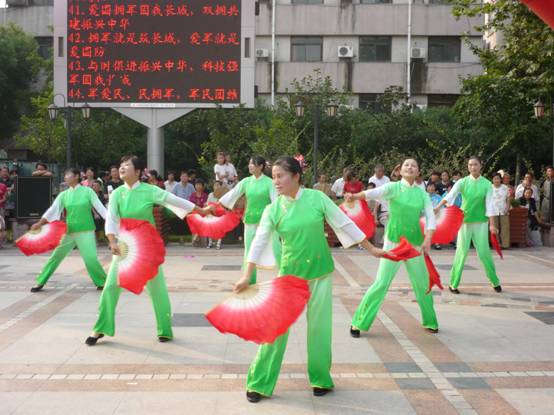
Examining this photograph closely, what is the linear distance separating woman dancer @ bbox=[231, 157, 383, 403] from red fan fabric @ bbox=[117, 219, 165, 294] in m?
1.79

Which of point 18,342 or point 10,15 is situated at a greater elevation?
point 10,15

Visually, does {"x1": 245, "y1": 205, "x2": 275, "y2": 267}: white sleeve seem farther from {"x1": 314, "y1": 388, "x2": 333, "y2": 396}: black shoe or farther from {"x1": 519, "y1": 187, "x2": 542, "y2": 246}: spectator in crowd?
{"x1": 519, "y1": 187, "x2": 542, "y2": 246}: spectator in crowd

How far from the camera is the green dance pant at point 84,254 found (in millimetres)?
10211

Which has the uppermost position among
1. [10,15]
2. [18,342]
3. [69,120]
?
[10,15]

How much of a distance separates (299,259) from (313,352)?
71 cm

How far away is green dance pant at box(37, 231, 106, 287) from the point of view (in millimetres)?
10211

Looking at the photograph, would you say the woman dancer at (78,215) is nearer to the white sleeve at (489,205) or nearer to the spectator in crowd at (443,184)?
the white sleeve at (489,205)

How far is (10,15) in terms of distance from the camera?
40.6 metres

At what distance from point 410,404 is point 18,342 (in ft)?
13.1

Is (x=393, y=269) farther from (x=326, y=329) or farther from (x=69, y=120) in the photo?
(x=69, y=120)

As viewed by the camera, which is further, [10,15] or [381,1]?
[10,15]

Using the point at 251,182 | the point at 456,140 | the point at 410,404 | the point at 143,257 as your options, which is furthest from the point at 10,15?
the point at 410,404

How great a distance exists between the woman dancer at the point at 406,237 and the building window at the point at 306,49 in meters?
30.8

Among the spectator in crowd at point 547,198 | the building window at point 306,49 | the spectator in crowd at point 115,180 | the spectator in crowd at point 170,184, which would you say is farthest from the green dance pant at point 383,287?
the building window at point 306,49
